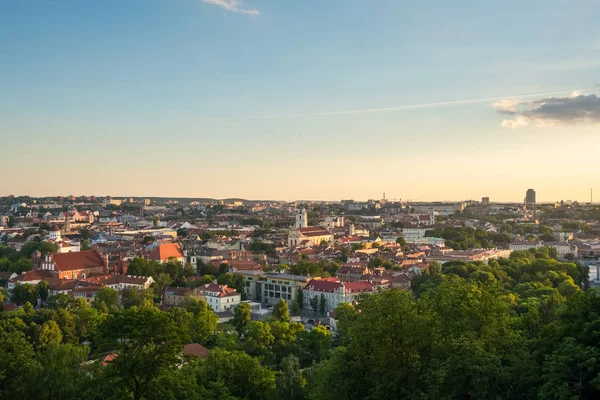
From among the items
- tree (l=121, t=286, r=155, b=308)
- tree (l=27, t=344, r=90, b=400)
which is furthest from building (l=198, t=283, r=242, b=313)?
tree (l=27, t=344, r=90, b=400)

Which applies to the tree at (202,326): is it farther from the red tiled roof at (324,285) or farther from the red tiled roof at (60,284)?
the red tiled roof at (60,284)

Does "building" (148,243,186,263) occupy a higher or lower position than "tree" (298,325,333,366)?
higher

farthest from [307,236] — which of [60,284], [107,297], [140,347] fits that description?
[140,347]

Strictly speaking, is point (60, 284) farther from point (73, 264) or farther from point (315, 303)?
point (315, 303)

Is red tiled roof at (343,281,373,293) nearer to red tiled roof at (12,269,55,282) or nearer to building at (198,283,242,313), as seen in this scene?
building at (198,283,242,313)

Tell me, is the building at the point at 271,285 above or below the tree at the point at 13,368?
below

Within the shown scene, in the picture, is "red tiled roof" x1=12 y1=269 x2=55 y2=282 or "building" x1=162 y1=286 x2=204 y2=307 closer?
"building" x1=162 y1=286 x2=204 y2=307

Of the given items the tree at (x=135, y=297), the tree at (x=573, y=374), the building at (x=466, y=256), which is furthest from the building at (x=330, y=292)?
the tree at (x=573, y=374)
